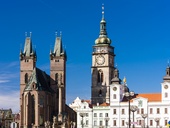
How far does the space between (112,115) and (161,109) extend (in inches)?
454

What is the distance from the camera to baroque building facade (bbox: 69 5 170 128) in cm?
11769

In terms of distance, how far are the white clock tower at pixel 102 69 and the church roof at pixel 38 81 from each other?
12.1 meters

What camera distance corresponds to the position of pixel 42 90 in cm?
12656

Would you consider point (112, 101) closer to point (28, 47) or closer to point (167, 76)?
point (167, 76)

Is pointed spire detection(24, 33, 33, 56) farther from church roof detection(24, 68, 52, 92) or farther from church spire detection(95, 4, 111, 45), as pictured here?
church spire detection(95, 4, 111, 45)

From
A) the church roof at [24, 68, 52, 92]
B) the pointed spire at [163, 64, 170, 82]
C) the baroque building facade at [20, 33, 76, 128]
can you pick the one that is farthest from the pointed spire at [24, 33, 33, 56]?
the pointed spire at [163, 64, 170, 82]

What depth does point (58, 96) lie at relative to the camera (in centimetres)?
13838

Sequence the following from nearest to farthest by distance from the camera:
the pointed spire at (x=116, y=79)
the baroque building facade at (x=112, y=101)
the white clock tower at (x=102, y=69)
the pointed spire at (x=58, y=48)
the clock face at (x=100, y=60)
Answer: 1. the baroque building facade at (x=112, y=101)
2. the pointed spire at (x=116, y=79)
3. the white clock tower at (x=102, y=69)
4. the clock face at (x=100, y=60)
5. the pointed spire at (x=58, y=48)

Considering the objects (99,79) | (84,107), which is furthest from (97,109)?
(99,79)

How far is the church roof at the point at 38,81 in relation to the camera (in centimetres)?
12525

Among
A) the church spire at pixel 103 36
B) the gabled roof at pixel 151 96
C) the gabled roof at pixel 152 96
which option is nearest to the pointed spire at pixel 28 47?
the church spire at pixel 103 36

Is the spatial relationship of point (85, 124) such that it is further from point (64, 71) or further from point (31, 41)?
point (31, 41)

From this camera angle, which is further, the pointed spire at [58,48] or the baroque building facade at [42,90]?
the pointed spire at [58,48]

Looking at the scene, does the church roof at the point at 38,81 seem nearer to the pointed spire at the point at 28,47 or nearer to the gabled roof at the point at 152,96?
the pointed spire at the point at 28,47
